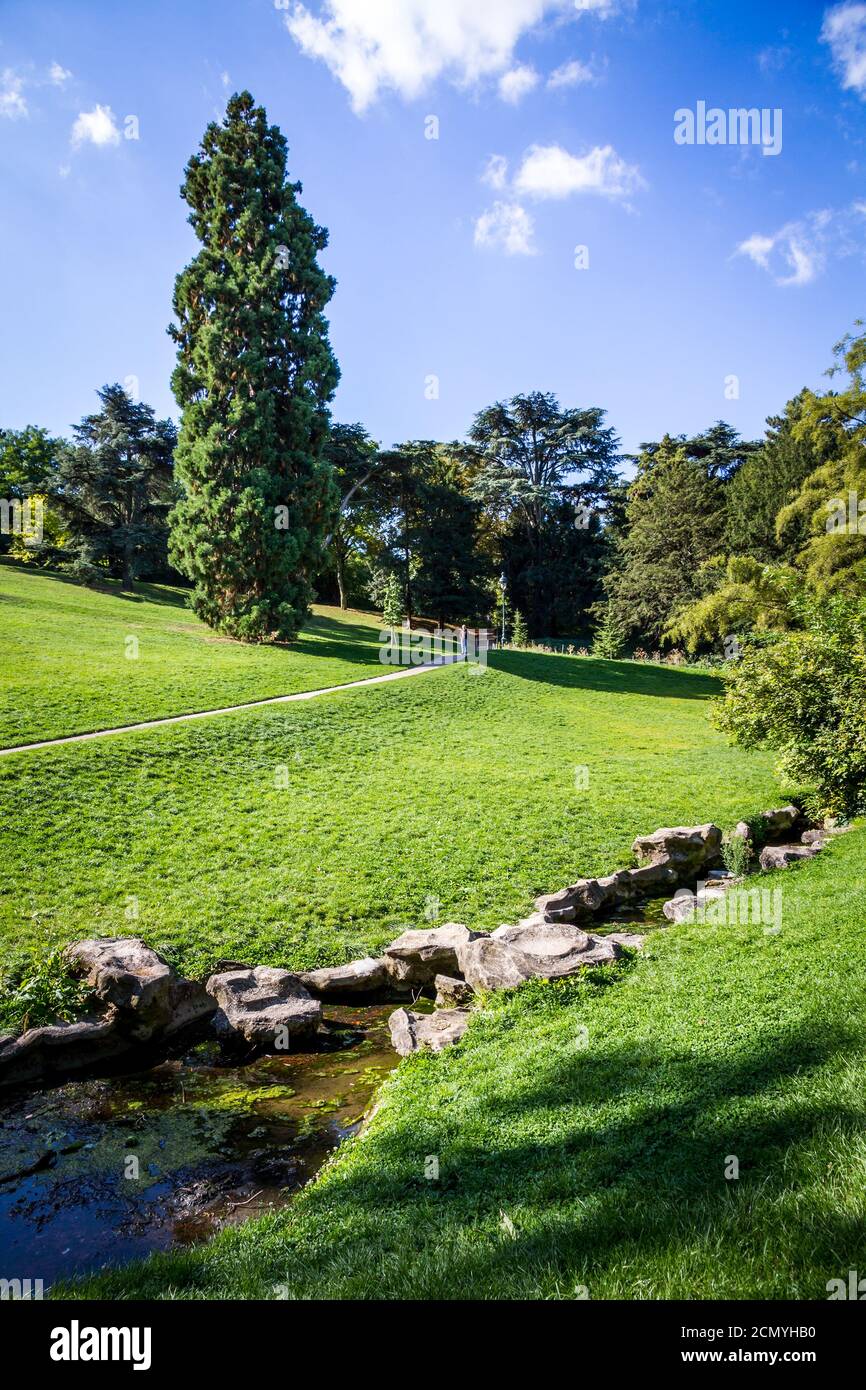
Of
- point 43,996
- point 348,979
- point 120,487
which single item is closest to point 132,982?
point 43,996

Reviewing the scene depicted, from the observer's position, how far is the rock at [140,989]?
279 inches

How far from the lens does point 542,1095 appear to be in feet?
17.4

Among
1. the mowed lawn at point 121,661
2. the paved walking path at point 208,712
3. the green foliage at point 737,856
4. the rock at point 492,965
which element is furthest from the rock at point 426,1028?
the mowed lawn at point 121,661

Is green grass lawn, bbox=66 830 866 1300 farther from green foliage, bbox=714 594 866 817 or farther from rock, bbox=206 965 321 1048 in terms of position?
green foliage, bbox=714 594 866 817

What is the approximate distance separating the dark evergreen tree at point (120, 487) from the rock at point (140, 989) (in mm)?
36623

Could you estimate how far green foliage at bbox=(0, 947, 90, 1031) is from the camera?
703cm

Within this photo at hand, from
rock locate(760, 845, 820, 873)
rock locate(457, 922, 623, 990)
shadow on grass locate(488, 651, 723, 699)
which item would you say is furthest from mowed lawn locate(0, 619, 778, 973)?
shadow on grass locate(488, 651, 723, 699)

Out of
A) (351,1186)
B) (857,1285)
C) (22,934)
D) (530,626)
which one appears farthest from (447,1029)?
(530,626)

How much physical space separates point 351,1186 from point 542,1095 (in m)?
1.57

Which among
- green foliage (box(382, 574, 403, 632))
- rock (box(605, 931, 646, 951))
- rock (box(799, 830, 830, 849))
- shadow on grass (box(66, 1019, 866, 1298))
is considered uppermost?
green foliage (box(382, 574, 403, 632))

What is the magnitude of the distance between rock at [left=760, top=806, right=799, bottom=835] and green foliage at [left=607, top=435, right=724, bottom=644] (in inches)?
1157

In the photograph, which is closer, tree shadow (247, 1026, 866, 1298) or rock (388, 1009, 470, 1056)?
tree shadow (247, 1026, 866, 1298)

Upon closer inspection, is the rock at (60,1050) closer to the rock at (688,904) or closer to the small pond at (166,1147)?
the small pond at (166,1147)
